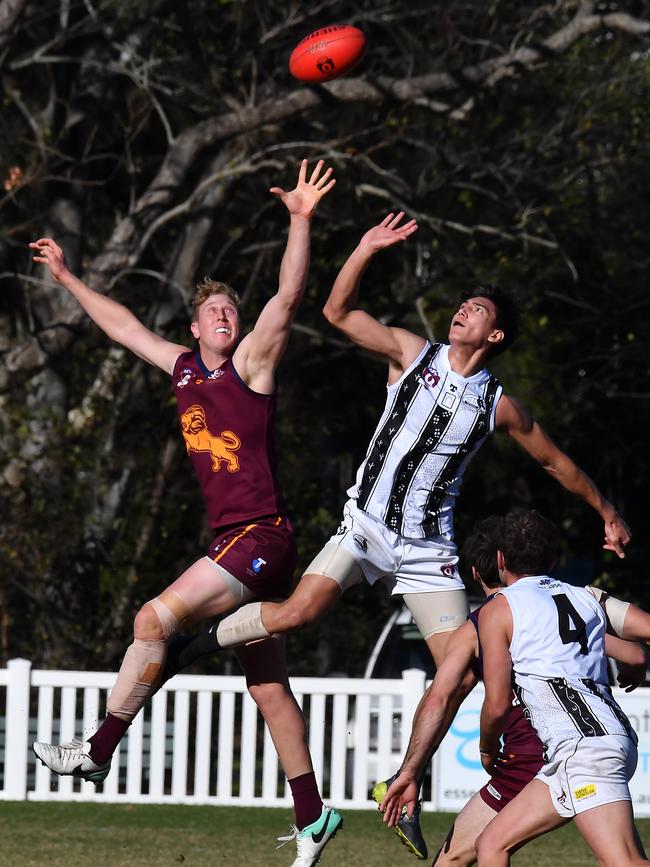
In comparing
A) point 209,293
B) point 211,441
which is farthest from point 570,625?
point 209,293

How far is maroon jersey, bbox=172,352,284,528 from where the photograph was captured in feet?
20.7

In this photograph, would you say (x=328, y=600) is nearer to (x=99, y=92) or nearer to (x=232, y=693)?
(x=232, y=693)

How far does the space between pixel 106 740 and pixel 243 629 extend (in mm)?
770

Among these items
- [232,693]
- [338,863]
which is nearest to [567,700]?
[338,863]

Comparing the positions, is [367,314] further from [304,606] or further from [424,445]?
[304,606]

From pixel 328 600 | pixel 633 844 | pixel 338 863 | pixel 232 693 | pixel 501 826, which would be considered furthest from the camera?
pixel 232 693

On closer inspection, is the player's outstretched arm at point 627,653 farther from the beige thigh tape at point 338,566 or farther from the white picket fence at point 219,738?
the white picket fence at point 219,738

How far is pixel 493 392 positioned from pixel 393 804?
2.00m

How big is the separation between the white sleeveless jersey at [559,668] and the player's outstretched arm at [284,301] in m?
1.59

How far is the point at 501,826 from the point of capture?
542cm

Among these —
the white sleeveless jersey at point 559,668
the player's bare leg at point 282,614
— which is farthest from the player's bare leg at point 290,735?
the white sleeveless jersey at point 559,668

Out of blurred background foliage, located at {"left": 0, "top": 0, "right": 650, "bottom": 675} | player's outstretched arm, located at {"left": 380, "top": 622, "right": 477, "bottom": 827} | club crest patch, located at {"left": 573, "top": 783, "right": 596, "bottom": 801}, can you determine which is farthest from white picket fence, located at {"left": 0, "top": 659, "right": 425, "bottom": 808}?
club crest patch, located at {"left": 573, "top": 783, "right": 596, "bottom": 801}

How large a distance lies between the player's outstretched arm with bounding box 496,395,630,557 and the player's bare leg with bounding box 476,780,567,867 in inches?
64.8

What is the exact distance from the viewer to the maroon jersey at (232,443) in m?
6.31
